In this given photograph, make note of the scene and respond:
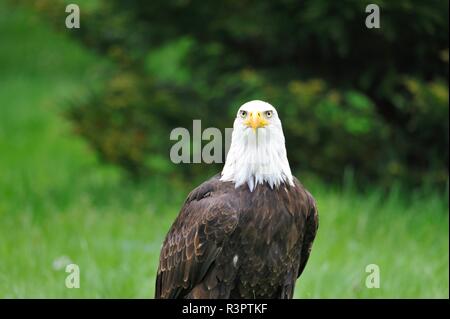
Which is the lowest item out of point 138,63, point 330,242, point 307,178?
point 330,242

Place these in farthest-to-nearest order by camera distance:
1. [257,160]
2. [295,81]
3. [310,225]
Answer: [295,81] → [310,225] → [257,160]

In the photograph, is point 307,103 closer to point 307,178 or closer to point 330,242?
point 307,178

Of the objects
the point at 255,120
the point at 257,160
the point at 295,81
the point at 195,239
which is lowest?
the point at 195,239

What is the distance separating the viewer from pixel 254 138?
17.2 ft

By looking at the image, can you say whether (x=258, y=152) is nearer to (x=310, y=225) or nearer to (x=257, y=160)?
(x=257, y=160)

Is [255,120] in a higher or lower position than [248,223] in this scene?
higher

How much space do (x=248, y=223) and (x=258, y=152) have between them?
42 centimetres

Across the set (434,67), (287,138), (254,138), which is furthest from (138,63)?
(254,138)

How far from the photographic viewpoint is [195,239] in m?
5.30

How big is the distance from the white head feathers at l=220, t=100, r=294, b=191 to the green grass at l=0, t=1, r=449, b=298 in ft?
5.86

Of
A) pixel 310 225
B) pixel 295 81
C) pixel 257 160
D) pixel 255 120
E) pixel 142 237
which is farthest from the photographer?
pixel 295 81

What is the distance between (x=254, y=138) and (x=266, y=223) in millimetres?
494

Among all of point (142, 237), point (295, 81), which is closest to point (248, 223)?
point (142, 237)

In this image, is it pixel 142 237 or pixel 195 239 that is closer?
pixel 195 239
